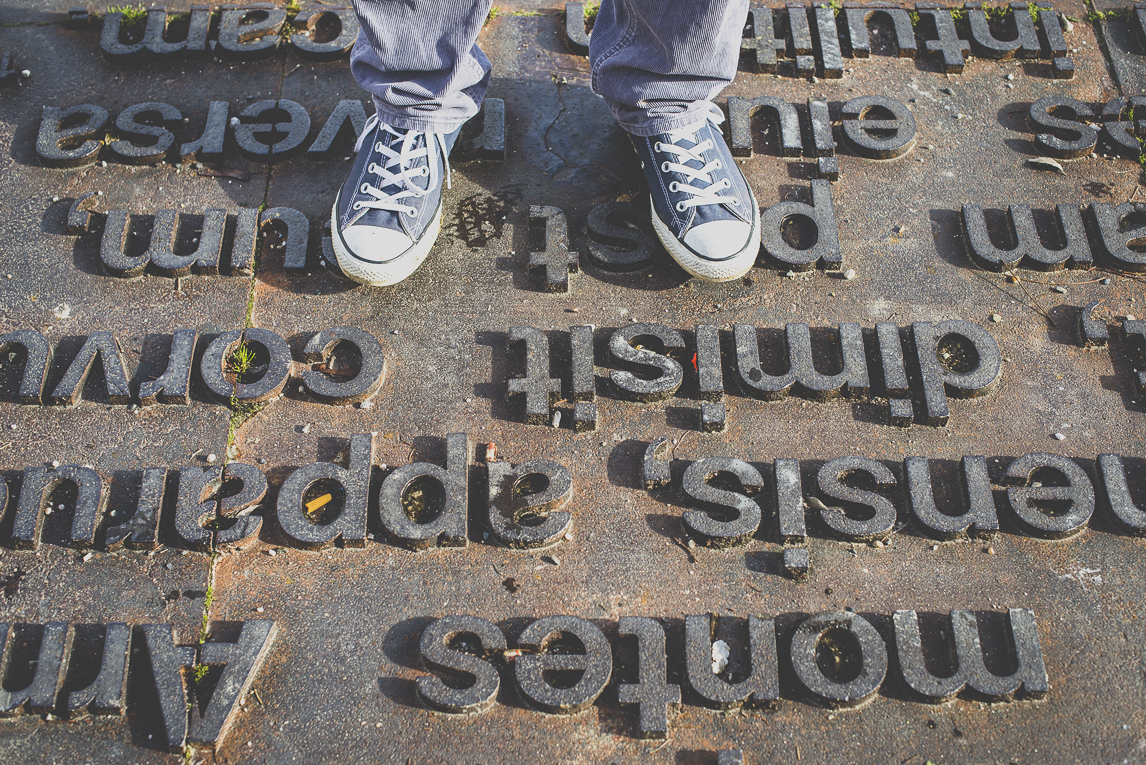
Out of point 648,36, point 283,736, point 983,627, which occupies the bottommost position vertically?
point 283,736

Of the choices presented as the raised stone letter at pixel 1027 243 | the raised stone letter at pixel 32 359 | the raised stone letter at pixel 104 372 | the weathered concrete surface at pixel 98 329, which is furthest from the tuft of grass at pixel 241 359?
the raised stone letter at pixel 1027 243

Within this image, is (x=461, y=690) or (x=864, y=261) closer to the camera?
(x=461, y=690)

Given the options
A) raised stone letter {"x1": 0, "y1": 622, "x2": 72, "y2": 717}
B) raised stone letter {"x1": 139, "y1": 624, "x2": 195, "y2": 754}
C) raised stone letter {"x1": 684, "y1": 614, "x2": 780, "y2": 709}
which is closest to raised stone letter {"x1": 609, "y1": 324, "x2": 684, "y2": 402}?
raised stone letter {"x1": 684, "y1": 614, "x2": 780, "y2": 709}

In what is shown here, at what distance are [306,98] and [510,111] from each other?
0.86 metres

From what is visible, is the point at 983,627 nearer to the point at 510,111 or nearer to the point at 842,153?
the point at 842,153

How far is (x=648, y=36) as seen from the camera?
3.04m

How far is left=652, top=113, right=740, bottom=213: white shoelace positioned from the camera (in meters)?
3.08

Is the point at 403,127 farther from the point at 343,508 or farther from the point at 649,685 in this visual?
the point at 649,685

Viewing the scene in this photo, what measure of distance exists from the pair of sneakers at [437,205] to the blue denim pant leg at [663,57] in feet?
0.30

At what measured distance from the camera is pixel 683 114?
3.16 metres

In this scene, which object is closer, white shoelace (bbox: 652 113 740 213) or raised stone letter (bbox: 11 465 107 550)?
raised stone letter (bbox: 11 465 107 550)

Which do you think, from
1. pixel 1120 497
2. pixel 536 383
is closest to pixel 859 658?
pixel 1120 497

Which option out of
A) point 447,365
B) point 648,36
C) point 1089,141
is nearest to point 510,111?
point 648,36

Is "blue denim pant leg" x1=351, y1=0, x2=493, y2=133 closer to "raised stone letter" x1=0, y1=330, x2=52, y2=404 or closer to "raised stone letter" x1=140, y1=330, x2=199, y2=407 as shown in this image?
"raised stone letter" x1=140, y1=330, x2=199, y2=407
